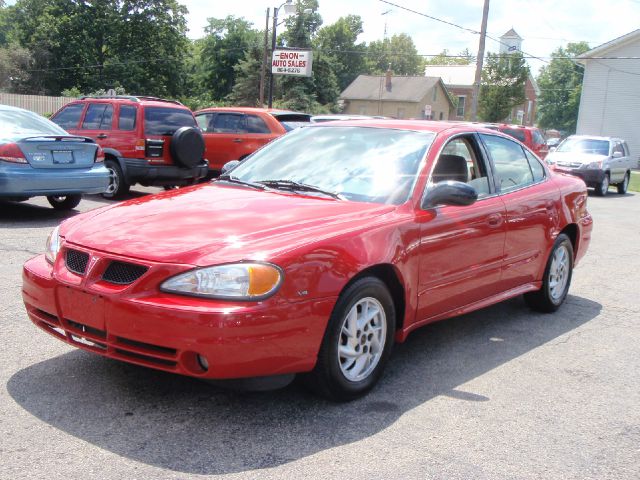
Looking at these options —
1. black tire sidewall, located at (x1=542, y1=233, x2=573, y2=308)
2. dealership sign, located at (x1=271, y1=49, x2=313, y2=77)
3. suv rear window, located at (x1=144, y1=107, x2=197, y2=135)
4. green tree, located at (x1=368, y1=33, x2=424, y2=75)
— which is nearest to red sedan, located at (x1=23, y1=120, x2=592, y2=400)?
black tire sidewall, located at (x1=542, y1=233, x2=573, y2=308)

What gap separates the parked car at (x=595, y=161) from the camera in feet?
66.5

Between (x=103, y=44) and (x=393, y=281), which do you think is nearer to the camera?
(x=393, y=281)

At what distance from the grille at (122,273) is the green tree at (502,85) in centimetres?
4715

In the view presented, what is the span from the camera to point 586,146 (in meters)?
21.5

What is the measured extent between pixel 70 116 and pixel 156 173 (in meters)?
2.16

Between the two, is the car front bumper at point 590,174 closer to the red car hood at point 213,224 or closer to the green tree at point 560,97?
the red car hood at point 213,224

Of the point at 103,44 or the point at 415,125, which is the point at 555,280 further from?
the point at 103,44

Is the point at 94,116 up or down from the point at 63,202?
up

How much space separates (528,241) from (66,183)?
618 centimetres

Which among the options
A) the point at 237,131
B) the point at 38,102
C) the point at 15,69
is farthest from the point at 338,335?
the point at 15,69

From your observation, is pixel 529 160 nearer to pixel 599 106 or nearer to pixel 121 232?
pixel 121 232

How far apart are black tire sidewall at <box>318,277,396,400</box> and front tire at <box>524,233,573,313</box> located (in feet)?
7.86

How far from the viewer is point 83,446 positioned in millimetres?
3184

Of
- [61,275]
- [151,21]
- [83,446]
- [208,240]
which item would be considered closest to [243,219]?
[208,240]
